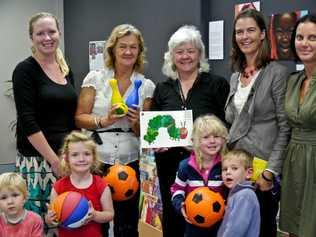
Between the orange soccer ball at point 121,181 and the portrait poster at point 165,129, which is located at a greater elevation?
the portrait poster at point 165,129

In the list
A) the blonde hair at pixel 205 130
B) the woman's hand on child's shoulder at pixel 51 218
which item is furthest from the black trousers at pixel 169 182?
the woman's hand on child's shoulder at pixel 51 218

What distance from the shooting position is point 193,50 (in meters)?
2.62

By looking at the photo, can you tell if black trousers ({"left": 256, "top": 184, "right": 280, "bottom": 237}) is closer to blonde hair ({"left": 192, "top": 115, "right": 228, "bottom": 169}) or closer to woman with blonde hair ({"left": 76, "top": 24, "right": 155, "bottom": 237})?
blonde hair ({"left": 192, "top": 115, "right": 228, "bottom": 169})

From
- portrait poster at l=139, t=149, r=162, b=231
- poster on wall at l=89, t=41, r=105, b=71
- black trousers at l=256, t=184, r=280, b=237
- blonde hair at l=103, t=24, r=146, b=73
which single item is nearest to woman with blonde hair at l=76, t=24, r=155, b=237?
blonde hair at l=103, t=24, r=146, b=73

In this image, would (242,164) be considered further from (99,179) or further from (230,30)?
(230,30)

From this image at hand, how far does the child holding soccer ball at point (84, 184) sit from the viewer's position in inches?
97.7

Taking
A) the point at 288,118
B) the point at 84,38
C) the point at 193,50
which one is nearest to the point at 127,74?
the point at 193,50

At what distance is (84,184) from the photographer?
255cm

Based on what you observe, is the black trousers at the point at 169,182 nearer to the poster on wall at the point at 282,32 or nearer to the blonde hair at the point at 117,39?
the blonde hair at the point at 117,39

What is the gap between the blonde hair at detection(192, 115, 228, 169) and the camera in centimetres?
242

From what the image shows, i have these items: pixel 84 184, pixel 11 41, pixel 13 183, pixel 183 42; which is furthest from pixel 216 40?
pixel 11 41

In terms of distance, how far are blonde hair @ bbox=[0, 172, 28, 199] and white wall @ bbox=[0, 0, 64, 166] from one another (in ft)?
14.6

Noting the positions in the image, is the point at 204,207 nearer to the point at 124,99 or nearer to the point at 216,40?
the point at 124,99

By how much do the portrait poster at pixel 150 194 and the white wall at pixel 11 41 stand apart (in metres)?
3.38
